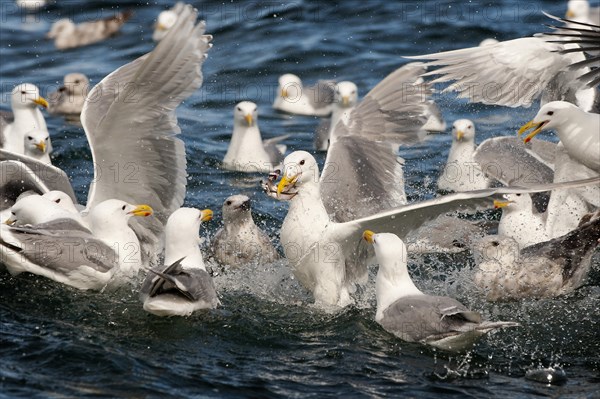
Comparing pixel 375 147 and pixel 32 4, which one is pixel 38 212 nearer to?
pixel 375 147

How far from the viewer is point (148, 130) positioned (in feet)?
28.6

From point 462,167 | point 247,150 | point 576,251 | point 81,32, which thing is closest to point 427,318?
point 576,251

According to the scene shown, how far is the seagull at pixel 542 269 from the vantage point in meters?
8.43

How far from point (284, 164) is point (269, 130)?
6.65 metres

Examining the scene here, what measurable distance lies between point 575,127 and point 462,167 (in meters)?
2.50

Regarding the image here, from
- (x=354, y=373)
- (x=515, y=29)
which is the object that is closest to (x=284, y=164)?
(x=354, y=373)

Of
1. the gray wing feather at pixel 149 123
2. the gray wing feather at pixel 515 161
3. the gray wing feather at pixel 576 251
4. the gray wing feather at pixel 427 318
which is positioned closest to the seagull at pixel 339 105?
the gray wing feather at pixel 515 161

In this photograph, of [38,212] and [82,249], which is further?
[38,212]

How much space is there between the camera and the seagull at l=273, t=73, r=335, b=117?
1488 cm

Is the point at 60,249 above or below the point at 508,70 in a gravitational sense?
below

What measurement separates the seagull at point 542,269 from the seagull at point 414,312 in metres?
1.10

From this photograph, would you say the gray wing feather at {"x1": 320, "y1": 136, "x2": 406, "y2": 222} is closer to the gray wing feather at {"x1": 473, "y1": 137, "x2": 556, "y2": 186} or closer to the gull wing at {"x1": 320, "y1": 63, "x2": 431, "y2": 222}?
the gull wing at {"x1": 320, "y1": 63, "x2": 431, "y2": 222}

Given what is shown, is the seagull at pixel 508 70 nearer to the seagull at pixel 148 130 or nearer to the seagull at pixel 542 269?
the seagull at pixel 542 269

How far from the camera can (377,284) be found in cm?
768
